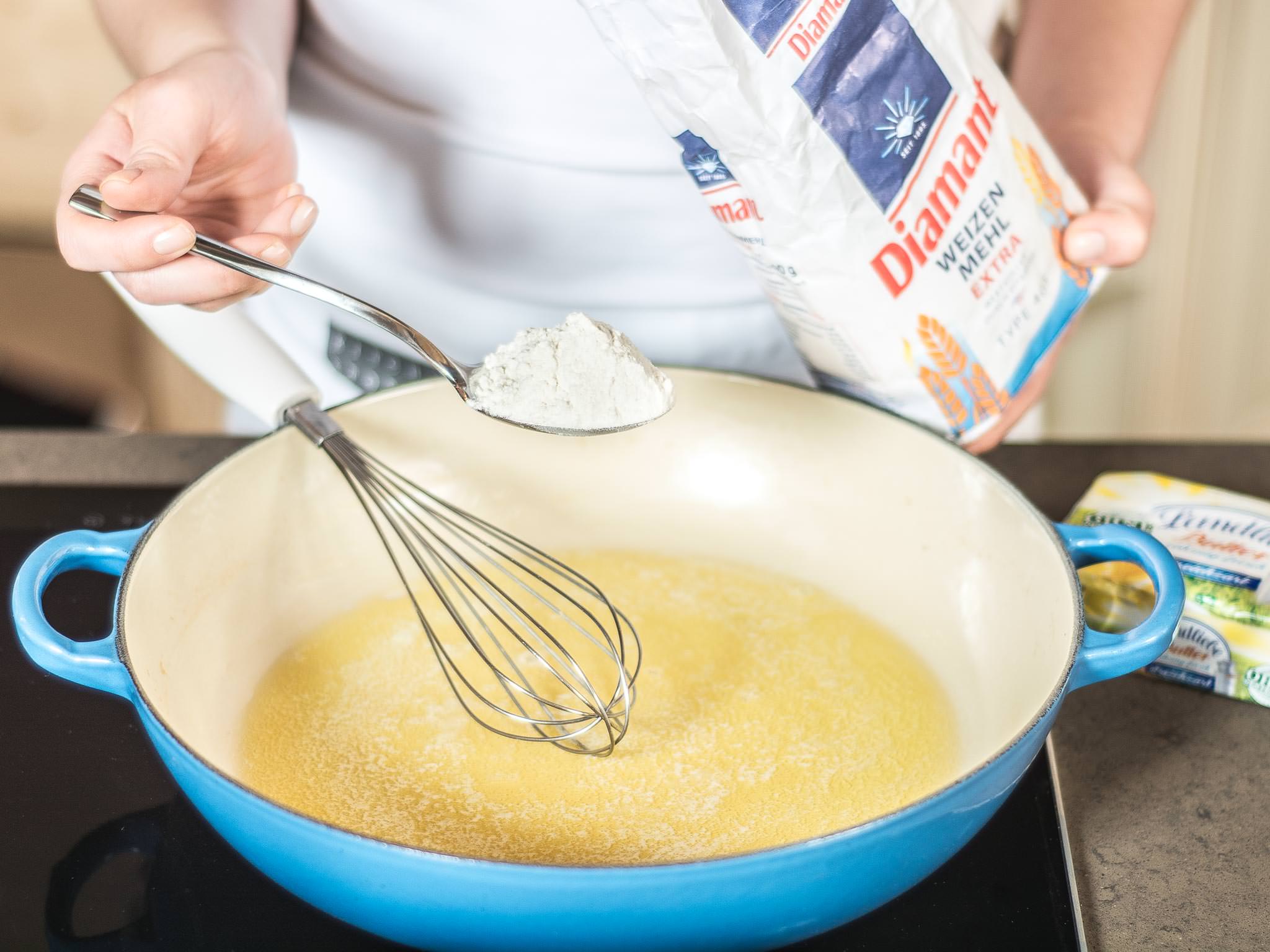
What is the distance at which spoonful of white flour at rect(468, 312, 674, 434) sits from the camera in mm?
523

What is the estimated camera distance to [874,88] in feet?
1.65

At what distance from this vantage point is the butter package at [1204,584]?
1.78 ft

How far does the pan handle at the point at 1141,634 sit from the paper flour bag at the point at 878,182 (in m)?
0.13

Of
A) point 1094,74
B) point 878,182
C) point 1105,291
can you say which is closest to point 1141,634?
point 878,182

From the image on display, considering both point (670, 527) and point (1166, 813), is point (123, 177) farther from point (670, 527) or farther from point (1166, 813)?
point (1166, 813)

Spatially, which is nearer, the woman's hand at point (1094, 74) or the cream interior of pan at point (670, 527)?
the cream interior of pan at point (670, 527)

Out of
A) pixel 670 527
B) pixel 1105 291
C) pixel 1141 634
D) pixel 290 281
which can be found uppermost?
pixel 290 281

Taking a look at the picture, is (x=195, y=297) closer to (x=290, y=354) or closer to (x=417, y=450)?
(x=417, y=450)

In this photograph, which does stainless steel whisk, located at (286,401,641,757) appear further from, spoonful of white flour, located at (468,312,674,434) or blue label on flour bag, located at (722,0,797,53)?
blue label on flour bag, located at (722,0,797,53)

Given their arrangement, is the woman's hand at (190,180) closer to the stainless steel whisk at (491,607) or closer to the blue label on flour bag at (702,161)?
the stainless steel whisk at (491,607)

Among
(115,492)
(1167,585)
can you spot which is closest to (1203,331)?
(1167,585)

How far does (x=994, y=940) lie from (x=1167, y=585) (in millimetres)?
156

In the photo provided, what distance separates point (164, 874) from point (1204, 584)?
49 centimetres

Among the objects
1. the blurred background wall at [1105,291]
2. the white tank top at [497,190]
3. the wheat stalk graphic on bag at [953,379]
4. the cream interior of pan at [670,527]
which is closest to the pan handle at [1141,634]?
the cream interior of pan at [670,527]
